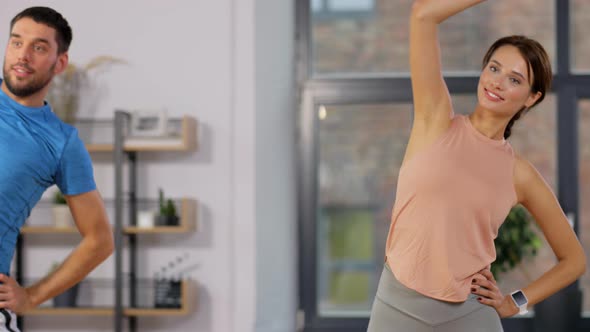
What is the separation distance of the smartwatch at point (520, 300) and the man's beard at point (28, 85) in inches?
46.1


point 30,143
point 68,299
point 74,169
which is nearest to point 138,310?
point 68,299

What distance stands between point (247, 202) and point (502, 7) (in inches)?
65.6

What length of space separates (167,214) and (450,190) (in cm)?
244

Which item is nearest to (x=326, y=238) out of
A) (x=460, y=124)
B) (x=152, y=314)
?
(x=152, y=314)

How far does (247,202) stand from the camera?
4027 mm

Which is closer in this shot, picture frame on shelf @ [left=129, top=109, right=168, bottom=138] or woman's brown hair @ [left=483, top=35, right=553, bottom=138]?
woman's brown hair @ [left=483, top=35, right=553, bottom=138]

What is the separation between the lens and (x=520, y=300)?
1.96m

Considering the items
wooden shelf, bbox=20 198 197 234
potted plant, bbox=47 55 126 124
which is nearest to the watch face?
wooden shelf, bbox=20 198 197 234

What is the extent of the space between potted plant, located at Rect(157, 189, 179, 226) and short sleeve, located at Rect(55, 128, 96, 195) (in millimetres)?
2256

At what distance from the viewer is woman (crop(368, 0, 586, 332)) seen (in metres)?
1.66

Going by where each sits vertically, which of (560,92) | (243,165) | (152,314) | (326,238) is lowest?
(152,314)

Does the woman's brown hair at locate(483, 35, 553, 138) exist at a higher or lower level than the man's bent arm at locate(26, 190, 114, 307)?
higher

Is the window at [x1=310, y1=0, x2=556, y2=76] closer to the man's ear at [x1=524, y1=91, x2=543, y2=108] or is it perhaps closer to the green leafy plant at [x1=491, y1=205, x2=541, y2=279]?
the green leafy plant at [x1=491, y1=205, x2=541, y2=279]

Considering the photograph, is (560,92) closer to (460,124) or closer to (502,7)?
(502,7)
